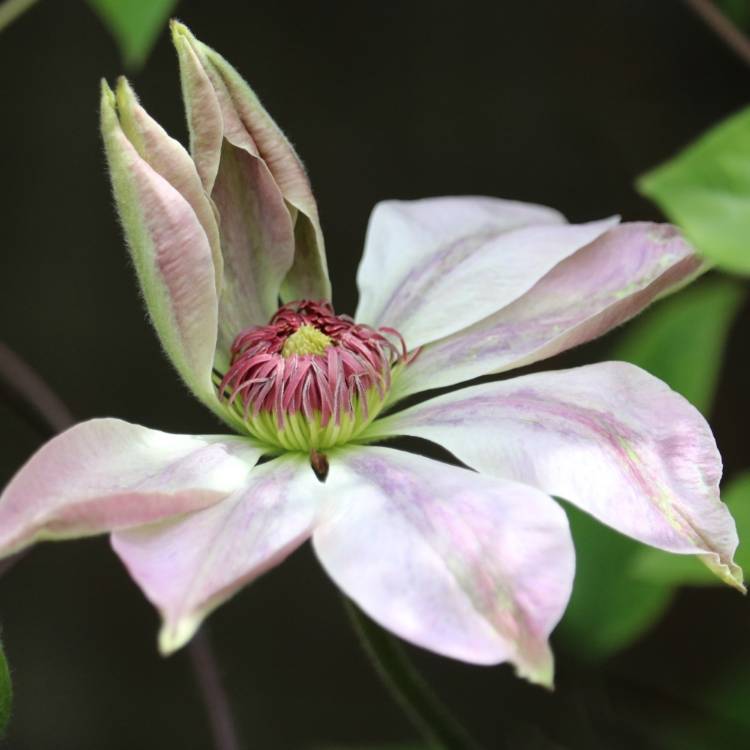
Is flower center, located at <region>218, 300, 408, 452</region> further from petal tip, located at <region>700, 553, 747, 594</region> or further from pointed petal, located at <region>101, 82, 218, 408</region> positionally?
petal tip, located at <region>700, 553, 747, 594</region>

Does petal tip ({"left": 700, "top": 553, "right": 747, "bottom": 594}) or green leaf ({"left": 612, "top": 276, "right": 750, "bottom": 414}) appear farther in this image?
green leaf ({"left": 612, "top": 276, "right": 750, "bottom": 414})

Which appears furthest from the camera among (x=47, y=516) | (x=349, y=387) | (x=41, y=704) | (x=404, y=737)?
(x=404, y=737)

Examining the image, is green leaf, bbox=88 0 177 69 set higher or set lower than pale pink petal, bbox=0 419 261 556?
higher

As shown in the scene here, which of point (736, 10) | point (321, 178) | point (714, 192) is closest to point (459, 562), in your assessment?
point (714, 192)

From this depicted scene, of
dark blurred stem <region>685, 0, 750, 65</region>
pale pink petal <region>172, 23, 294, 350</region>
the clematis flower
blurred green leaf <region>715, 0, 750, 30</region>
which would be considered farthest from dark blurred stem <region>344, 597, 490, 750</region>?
blurred green leaf <region>715, 0, 750, 30</region>

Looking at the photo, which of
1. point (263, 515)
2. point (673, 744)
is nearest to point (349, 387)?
point (263, 515)

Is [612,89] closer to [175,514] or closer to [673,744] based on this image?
[673,744]
